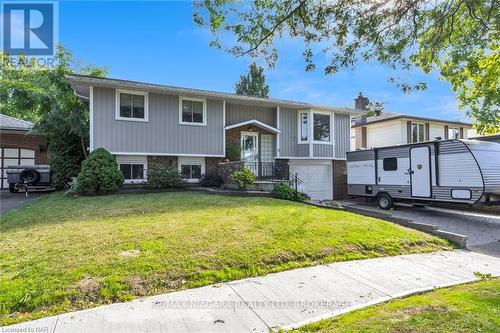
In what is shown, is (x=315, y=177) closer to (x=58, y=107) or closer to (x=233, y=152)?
(x=233, y=152)

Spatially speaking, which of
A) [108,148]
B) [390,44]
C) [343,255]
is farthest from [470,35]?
[108,148]

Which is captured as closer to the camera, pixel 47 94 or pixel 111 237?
pixel 111 237

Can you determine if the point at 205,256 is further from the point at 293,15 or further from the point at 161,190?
the point at 161,190

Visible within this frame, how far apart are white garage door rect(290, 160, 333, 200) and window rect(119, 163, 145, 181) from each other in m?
7.92

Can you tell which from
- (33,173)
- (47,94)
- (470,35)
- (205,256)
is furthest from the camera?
(47,94)

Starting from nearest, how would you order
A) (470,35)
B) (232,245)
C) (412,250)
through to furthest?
(232,245) < (412,250) < (470,35)

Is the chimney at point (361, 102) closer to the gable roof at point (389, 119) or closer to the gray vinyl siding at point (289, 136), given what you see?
the gable roof at point (389, 119)

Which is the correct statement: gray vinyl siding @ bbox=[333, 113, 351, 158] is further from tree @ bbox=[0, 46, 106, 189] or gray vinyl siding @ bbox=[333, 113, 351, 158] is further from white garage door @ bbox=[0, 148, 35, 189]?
white garage door @ bbox=[0, 148, 35, 189]

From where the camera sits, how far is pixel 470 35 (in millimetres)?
9211

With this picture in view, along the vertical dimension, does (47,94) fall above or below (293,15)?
above

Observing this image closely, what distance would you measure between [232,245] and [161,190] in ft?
28.2

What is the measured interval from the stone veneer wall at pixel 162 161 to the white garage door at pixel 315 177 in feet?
21.1

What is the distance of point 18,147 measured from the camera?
1917 cm

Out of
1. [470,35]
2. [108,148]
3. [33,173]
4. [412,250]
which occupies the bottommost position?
[412,250]
